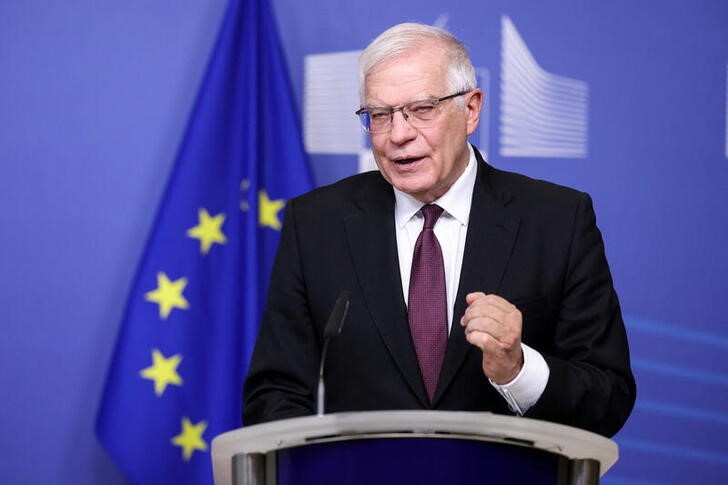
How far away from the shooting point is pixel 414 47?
1.95 metres

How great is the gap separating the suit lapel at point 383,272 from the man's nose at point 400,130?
209mm

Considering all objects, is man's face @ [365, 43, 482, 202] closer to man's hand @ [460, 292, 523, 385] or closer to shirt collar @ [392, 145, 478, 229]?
shirt collar @ [392, 145, 478, 229]

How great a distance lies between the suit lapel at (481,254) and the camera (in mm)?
1881

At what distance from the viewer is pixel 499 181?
6.89 feet

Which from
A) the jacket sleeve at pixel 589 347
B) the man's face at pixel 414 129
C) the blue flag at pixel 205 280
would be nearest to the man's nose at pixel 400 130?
the man's face at pixel 414 129

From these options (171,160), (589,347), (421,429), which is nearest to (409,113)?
(589,347)

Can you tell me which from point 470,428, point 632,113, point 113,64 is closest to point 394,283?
point 470,428

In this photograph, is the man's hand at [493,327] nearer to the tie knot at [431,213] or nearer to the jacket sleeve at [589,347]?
the jacket sleeve at [589,347]

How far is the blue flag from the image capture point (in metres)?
2.96

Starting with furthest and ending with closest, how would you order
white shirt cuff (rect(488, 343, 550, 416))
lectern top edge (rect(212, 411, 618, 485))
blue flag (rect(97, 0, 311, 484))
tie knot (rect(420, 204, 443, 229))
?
blue flag (rect(97, 0, 311, 484))
tie knot (rect(420, 204, 443, 229))
white shirt cuff (rect(488, 343, 550, 416))
lectern top edge (rect(212, 411, 618, 485))

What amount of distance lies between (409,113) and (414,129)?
0.03 meters

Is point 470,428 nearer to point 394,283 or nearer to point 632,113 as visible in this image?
point 394,283

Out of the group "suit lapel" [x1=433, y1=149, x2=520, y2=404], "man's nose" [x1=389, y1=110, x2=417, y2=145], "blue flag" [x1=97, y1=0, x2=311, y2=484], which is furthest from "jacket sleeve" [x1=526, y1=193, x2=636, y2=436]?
"blue flag" [x1=97, y1=0, x2=311, y2=484]

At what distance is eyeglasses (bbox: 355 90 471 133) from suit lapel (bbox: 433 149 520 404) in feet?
0.67
